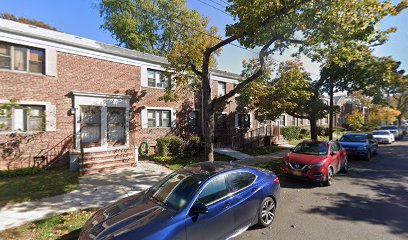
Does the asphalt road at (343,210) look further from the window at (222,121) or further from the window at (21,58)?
the window at (21,58)

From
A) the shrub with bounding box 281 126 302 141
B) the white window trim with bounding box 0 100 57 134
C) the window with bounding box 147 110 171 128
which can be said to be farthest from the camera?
the shrub with bounding box 281 126 302 141

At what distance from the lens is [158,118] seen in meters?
14.1

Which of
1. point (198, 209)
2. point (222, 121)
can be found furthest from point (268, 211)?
point (222, 121)

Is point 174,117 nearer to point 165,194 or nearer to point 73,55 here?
point 73,55

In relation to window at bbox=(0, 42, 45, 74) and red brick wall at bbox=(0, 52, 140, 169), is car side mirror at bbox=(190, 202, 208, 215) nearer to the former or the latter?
red brick wall at bbox=(0, 52, 140, 169)

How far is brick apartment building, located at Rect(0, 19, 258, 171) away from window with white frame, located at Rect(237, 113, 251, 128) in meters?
7.68

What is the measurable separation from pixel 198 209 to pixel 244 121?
55.7 ft

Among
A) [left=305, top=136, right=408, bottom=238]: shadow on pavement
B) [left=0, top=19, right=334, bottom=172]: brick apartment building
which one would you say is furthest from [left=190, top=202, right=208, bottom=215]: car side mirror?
[left=0, top=19, right=334, bottom=172]: brick apartment building

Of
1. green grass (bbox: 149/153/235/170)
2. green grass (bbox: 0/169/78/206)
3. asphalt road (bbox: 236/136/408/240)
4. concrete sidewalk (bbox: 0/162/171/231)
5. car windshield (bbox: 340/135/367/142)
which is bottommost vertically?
asphalt road (bbox: 236/136/408/240)

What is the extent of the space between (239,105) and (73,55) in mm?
13404

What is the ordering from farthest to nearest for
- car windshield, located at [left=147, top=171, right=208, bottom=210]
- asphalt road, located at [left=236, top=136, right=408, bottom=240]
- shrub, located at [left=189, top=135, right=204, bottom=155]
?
shrub, located at [left=189, top=135, right=204, bottom=155] < asphalt road, located at [left=236, top=136, right=408, bottom=240] < car windshield, located at [left=147, top=171, right=208, bottom=210]

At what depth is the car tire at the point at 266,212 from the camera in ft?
15.1

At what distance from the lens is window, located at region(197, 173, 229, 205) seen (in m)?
3.71

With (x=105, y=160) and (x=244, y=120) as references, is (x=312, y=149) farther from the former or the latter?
(x=244, y=120)
